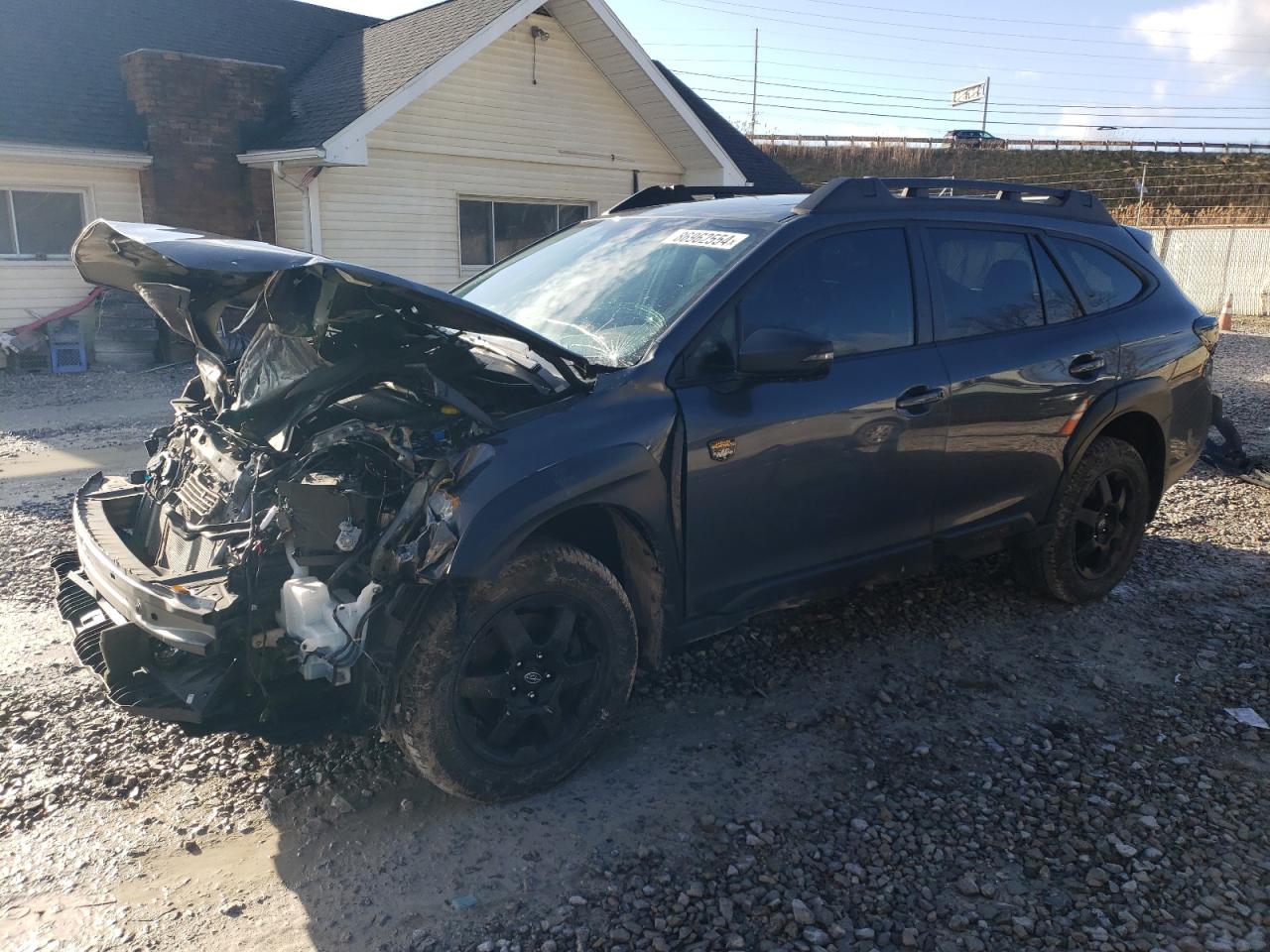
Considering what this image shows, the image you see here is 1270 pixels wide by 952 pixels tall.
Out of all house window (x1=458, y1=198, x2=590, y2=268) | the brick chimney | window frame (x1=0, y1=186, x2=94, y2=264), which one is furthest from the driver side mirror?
the brick chimney

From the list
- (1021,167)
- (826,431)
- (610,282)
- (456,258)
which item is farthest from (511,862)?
(1021,167)

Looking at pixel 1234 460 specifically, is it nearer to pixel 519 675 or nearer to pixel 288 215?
pixel 519 675

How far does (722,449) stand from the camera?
3.40 metres

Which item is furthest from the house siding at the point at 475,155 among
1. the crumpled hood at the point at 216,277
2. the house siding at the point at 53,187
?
the crumpled hood at the point at 216,277

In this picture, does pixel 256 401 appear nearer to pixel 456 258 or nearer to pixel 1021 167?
pixel 456 258

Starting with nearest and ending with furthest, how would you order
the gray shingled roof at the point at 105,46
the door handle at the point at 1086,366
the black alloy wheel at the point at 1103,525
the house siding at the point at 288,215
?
the door handle at the point at 1086,366 < the black alloy wheel at the point at 1103,525 < the gray shingled roof at the point at 105,46 < the house siding at the point at 288,215

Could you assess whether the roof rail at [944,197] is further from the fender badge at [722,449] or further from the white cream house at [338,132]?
the white cream house at [338,132]

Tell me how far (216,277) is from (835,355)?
7.45ft

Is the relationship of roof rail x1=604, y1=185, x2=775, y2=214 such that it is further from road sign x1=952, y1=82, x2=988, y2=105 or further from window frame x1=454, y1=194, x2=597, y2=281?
road sign x1=952, y1=82, x2=988, y2=105

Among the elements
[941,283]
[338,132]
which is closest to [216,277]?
[941,283]

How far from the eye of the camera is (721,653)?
4.33 meters

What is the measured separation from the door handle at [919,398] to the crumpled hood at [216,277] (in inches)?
55.1

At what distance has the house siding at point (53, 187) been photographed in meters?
13.0

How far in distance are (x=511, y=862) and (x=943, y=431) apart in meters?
2.45
